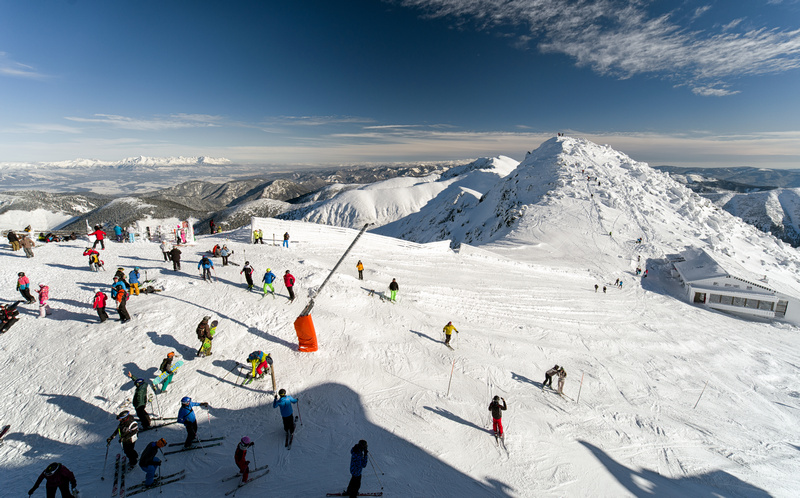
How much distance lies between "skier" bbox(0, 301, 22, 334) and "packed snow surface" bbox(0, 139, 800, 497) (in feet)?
1.06

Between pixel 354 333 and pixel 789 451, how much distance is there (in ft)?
57.0

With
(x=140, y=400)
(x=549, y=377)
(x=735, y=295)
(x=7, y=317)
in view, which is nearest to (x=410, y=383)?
(x=549, y=377)

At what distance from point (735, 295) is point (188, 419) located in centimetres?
3973

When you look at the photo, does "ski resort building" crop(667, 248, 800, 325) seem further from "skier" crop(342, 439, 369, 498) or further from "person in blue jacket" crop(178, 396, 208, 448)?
"person in blue jacket" crop(178, 396, 208, 448)

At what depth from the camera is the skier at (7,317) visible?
1055 cm

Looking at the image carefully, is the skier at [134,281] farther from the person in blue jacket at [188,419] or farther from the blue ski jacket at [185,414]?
the blue ski jacket at [185,414]

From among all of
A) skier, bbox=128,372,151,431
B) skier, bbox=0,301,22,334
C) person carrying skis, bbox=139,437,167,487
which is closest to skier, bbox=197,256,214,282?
skier, bbox=0,301,22,334

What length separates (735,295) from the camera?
26.9 metres

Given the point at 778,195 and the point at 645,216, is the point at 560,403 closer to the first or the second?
the point at 645,216

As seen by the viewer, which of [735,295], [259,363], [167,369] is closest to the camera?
[167,369]

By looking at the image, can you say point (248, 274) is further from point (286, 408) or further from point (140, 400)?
point (286, 408)

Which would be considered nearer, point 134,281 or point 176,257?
point 134,281

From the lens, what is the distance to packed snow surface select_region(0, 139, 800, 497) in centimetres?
792

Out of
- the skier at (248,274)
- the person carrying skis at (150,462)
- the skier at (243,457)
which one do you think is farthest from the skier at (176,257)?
the skier at (243,457)
